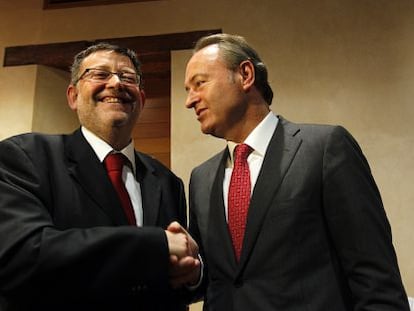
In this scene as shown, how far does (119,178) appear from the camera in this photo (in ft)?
5.40

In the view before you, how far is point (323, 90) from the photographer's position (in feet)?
12.1

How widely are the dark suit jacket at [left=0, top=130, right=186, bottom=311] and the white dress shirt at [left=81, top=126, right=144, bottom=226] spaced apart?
144 mm

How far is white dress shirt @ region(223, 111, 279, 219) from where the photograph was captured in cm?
169

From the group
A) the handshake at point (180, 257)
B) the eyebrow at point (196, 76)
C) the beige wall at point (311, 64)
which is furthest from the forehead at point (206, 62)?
the beige wall at point (311, 64)

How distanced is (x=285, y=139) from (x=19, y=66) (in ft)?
10.4

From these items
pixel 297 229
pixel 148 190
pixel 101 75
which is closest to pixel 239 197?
pixel 297 229

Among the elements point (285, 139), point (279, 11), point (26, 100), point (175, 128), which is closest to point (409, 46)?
point (279, 11)

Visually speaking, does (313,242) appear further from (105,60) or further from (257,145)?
(105,60)

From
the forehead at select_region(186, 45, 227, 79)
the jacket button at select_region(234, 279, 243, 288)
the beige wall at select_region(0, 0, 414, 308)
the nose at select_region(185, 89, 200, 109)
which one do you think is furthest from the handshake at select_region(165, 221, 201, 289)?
the beige wall at select_region(0, 0, 414, 308)

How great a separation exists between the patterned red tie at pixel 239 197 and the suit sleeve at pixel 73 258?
335 millimetres

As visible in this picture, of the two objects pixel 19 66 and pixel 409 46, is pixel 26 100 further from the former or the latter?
pixel 409 46

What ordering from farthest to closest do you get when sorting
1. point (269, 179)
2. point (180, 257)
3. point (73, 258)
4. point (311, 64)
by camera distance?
point (311, 64) → point (269, 179) → point (180, 257) → point (73, 258)

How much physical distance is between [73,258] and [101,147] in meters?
0.59

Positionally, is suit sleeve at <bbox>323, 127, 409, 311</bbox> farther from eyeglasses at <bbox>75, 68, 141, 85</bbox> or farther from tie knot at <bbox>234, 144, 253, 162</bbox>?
eyeglasses at <bbox>75, 68, 141, 85</bbox>
